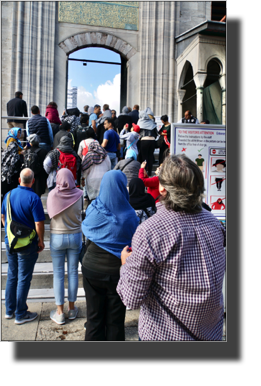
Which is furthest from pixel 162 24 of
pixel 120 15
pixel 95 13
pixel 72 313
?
pixel 72 313

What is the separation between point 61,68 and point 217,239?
1461 centimetres

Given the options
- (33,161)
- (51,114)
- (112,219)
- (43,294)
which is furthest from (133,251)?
(51,114)

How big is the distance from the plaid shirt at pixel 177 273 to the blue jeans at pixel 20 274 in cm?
235

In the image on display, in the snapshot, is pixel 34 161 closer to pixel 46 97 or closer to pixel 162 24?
pixel 46 97

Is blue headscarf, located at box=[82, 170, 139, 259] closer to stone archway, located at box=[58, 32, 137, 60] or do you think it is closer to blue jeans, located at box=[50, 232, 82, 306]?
blue jeans, located at box=[50, 232, 82, 306]

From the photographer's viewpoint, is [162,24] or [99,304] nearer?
[99,304]

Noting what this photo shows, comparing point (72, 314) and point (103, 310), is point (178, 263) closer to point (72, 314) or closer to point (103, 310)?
point (103, 310)

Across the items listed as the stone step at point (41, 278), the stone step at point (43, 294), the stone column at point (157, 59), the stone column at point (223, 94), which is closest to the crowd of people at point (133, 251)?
the stone step at point (43, 294)

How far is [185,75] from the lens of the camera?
15195 millimetres

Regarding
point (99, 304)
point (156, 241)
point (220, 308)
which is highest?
point (156, 241)

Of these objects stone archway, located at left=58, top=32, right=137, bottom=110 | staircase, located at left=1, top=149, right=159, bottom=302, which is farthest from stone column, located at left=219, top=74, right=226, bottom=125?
staircase, located at left=1, top=149, right=159, bottom=302

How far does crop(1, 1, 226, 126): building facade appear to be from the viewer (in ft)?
44.8

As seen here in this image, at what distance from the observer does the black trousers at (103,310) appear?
8.93 ft

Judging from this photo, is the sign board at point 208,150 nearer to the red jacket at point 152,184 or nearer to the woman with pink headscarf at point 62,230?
the red jacket at point 152,184
